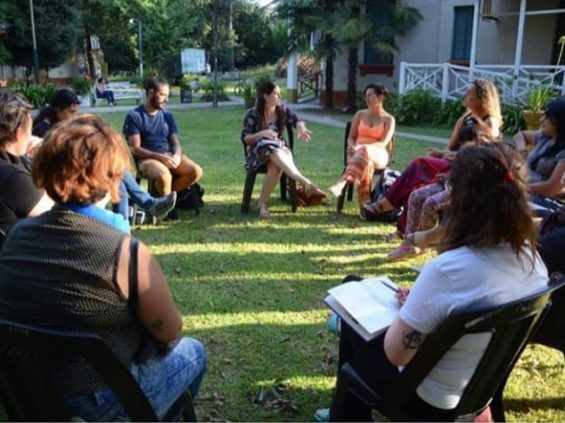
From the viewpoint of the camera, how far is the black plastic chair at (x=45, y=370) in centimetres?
139

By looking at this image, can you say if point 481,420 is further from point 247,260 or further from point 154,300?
point 247,260

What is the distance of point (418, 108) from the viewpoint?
1342 centimetres

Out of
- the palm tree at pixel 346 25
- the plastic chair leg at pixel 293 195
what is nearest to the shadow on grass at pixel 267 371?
the plastic chair leg at pixel 293 195

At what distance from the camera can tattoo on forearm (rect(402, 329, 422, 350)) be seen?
64.8 inches

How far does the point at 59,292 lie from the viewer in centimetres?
157

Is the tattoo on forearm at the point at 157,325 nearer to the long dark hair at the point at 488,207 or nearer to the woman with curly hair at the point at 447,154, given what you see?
the long dark hair at the point at 488,207

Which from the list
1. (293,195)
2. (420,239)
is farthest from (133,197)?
(420,239)

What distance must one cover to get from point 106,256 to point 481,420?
1.32 m

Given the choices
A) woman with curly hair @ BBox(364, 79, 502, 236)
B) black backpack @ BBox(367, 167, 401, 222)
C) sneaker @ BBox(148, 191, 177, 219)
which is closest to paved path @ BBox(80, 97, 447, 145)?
black backpack @ BBox(367, 167, 401, 222)

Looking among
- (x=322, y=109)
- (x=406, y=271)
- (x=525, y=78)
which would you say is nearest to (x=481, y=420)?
(x=406, y=271)

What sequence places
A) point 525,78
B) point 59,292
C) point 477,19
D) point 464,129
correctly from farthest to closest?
point 477,19
point 525,78
point 464,129
point 59,292

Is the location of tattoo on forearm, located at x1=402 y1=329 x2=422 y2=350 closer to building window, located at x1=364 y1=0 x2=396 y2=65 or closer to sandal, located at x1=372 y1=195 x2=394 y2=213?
sandal, located at x1=372 y1=195 x2=394 y2=213

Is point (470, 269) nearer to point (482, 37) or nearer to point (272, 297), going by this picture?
point (272, 297)

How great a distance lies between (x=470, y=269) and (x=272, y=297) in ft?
7.28
